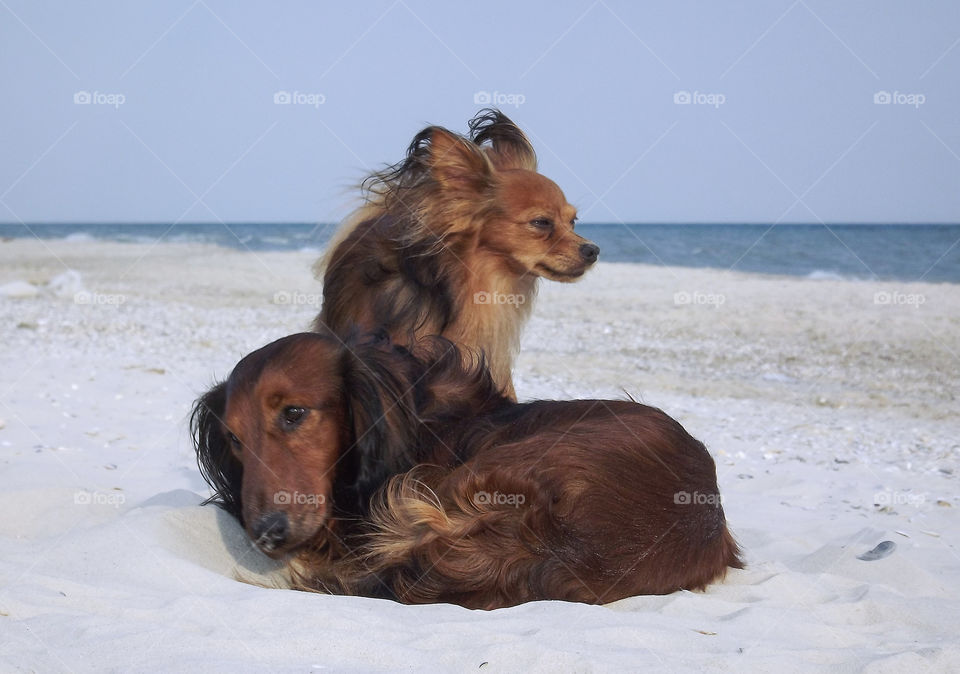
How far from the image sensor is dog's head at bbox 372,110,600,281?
6.09 metres

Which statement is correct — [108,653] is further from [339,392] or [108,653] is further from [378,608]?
[339,392]

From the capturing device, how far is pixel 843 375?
484 inches

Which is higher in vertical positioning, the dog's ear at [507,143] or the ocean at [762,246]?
the dog's ear at [507,143]

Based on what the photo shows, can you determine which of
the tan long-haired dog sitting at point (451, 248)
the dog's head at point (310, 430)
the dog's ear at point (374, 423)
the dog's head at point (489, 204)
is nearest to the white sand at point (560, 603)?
the dog's head at point (310, 430)

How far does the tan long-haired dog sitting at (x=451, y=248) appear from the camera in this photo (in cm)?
595

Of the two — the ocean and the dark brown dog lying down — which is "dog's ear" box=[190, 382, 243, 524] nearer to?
the dark brown dog lying down

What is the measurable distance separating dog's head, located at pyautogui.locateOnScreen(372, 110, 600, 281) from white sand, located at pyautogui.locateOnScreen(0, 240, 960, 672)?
148 cm

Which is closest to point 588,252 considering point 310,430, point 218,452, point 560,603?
point 218,452

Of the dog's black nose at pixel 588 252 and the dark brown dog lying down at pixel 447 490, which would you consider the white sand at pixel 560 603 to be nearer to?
the dark brown dog lying down at pixel 447 490

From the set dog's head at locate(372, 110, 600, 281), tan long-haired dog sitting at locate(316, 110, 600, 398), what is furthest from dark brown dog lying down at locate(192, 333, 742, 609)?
dog's head at locate(372, 110, 600, 281)

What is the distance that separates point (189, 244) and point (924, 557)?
146 ft

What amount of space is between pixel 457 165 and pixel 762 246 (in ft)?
110

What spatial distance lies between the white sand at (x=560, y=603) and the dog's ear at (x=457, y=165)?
2.00m

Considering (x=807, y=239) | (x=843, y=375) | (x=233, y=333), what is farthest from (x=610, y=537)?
(x=807, y=239)
